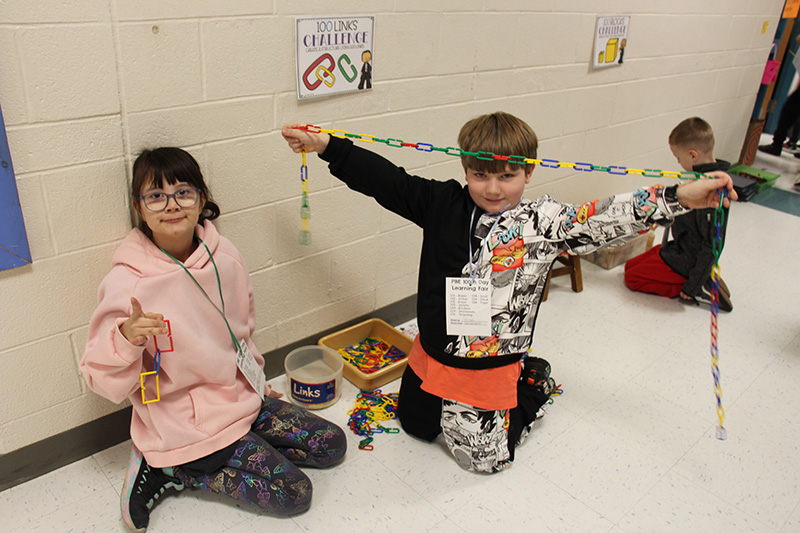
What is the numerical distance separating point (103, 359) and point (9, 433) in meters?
0.49

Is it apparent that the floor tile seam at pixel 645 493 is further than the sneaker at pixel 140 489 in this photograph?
Yes

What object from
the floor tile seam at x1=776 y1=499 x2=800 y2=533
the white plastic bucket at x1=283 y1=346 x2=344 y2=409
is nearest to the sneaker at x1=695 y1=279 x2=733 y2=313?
the floor tile seam at x1=776 y1=499 x2=800 y2=533

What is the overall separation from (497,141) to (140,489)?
1.40 metres

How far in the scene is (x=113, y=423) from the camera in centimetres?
194

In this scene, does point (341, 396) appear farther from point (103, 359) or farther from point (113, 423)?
point (103, 359)

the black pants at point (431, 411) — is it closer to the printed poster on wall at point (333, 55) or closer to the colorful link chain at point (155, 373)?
the colorful link chain at point (155, 373)

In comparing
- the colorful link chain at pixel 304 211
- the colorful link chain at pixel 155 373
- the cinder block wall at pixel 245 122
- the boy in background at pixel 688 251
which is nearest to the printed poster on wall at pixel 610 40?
the cinder block wall at pixel 245 122

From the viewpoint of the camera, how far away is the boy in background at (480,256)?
175cm

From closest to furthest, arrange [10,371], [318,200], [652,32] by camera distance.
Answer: [10,371], [318,200], [652,32]

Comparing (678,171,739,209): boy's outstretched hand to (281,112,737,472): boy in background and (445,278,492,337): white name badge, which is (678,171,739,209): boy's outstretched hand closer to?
(281,112,737,472): boy in background

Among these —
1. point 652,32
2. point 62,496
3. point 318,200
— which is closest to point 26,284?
point 62,496

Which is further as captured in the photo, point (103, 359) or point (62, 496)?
point (62, 496)

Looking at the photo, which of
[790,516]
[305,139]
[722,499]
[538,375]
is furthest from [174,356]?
[790,516]

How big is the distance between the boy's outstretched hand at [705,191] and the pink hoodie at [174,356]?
128cm
